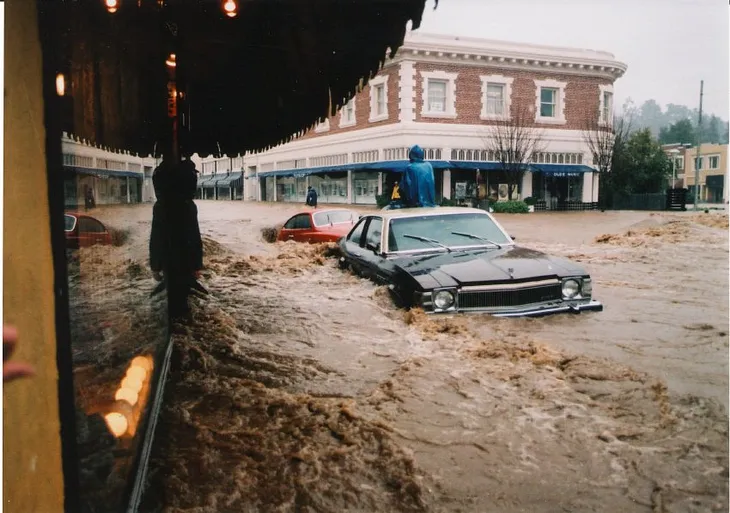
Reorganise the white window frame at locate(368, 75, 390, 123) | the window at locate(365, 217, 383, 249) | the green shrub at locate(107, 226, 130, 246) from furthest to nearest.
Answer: the white window frame at locate(368, 75, 390, 123), the window at locate(365, 217, 383, 249), the green shrub at locate(107, 226, 130, 246)

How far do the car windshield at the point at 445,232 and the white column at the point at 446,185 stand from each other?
13822 millimetres

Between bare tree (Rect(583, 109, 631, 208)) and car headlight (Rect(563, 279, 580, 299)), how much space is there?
42.2 ft

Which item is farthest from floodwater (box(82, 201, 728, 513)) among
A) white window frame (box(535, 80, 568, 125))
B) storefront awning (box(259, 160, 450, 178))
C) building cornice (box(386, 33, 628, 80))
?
white window frame (box(535, 80, 568, 125))

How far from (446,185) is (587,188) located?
14.7ft

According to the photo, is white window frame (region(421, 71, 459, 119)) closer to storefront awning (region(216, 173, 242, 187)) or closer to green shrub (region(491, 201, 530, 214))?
green shrub (region(491, 201, 530, 214))

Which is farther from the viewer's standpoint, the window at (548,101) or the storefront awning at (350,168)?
the window at (548,101)

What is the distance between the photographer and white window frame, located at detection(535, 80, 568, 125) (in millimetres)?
16594

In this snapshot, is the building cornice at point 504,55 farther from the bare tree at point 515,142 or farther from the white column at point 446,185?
the white column at point 446,185

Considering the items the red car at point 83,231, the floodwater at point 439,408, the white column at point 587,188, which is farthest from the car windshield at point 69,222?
the white column at point 587,188

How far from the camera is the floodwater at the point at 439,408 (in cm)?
279

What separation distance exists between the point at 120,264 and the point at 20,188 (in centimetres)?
100

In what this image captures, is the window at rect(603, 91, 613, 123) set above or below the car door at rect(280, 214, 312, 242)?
above

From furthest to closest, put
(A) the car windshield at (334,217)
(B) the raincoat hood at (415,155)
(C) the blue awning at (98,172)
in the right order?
(A) the car windshield at (334,217)
(B) the raincoat hood at (415,155)
(C) the blue awning at (98,172)

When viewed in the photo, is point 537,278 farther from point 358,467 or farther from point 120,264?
point 120,264
